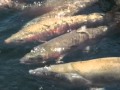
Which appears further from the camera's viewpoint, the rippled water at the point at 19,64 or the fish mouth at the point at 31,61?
the fish mouth at the point at 31,61

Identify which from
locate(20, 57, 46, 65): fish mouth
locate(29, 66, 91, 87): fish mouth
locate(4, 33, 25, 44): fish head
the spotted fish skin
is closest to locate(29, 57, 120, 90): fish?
locate(29, 66, 91, 87): fish mouth

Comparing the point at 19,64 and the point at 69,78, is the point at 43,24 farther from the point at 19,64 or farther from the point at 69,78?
the point at 69,78

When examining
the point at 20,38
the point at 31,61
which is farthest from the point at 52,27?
the point at 31,61

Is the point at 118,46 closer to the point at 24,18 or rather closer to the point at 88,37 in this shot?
the point at 88,37

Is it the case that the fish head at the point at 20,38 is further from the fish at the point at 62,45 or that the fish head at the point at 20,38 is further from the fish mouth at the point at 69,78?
the fish mouth at the point at 69,78

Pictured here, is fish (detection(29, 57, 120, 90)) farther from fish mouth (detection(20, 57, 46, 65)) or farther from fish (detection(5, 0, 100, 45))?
fish (detection(5, 0, 100, 45))

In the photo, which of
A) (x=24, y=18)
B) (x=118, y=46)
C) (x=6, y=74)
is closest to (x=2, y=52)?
(x=6, y=74)

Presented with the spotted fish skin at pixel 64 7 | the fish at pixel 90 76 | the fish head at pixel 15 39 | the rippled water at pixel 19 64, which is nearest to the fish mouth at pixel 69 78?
the fish at pixel 90 76
